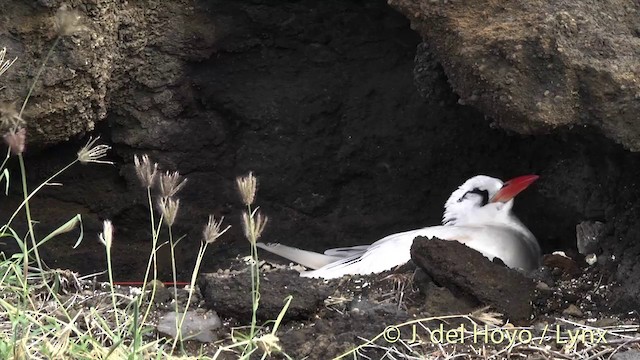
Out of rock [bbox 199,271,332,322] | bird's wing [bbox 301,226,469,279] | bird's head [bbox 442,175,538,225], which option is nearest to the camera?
rock [bbox 199,271,332,322]

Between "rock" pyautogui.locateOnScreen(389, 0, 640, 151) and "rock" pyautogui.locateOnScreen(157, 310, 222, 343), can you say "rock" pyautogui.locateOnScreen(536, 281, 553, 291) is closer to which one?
"rock" pyautogui.locateOnScreen(389, 0, 640, 151)

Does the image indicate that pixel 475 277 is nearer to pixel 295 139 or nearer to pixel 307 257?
pixel 307 257

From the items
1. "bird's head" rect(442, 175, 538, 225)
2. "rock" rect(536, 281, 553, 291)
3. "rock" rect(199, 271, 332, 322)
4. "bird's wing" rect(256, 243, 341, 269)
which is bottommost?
"bird's wing" rect(256, 243, 341, 269)

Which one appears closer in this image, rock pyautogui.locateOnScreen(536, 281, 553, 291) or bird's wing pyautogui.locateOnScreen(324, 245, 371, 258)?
rock pyautogui.locateOnScreen(536, 281, 553, 291)

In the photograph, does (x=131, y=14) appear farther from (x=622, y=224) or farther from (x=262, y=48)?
(x=622, y=224)

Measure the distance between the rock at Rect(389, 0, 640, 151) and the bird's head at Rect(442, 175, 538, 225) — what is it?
1.62 m

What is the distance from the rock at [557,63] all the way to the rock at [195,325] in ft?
4.33

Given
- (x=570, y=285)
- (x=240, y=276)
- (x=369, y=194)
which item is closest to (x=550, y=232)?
(x=369, y=194)

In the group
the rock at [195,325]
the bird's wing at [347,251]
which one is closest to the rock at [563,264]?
the bird's wing at [347,251]

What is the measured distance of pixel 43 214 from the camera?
5625 mm

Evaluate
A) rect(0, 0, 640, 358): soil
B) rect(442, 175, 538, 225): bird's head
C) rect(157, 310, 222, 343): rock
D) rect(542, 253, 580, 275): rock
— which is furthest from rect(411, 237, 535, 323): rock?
rect(442, 175, 538, 225): bird's head

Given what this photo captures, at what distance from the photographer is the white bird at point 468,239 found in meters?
5.09

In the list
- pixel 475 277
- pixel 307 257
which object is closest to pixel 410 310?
pixel 475 277

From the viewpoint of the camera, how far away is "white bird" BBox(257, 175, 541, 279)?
5086mm
